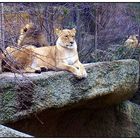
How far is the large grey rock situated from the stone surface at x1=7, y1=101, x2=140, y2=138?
230 mm

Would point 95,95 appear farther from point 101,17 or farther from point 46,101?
point 101,17

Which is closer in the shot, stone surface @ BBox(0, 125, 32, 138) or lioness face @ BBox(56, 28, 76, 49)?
stone surface @ BBox(0, 125, 32, 138)

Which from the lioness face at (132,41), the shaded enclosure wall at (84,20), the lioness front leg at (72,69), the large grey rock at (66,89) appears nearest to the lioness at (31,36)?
the shaded enclosure wall at (84,20)

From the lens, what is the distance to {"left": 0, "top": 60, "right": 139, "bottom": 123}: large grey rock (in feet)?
14.4

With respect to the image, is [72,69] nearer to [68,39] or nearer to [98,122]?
[68,39]

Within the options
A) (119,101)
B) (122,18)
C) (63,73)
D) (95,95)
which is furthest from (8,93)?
(122,18)

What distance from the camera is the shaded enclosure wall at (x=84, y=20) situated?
21.4 feet

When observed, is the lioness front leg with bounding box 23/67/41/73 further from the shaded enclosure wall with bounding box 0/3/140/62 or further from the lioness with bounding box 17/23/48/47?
the shaded enclosure wall with bounding box 0/3/140/62

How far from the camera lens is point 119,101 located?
226 inches

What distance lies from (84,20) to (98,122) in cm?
199

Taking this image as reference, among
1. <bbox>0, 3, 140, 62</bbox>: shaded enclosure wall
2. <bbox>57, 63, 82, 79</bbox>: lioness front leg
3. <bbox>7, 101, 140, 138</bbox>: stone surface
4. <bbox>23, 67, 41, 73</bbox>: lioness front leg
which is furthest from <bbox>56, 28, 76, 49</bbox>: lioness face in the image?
<bbox>0, 3, 140, 62</bbox>: shaded enclosure wall

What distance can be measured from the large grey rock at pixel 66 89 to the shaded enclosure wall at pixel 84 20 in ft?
4.23

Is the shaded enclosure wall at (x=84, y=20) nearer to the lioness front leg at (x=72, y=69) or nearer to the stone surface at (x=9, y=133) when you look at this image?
the lioness front leg at (x=72, y=69)

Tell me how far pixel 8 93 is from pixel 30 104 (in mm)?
260
